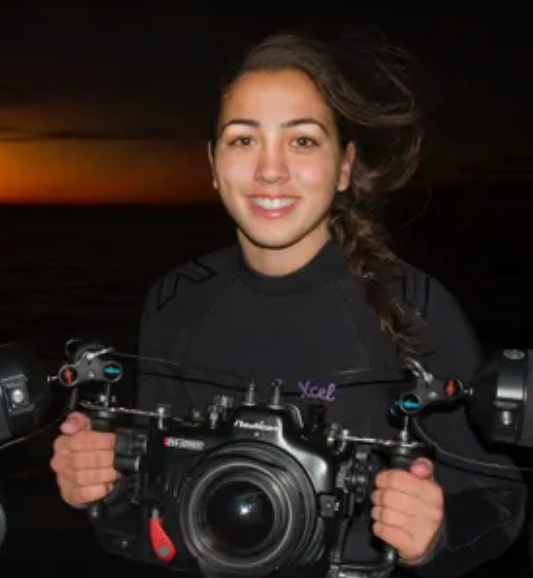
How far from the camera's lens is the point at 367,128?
3.34 meters

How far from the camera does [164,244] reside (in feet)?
235

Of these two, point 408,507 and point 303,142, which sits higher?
point 303,142

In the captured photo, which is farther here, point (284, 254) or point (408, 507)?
point (284, 254)

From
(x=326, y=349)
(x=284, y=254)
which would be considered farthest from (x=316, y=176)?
(x=326, y=349)

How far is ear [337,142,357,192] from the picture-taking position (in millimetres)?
3260

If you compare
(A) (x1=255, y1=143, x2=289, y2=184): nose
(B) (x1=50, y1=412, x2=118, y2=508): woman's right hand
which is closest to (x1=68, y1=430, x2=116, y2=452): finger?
(B) (x1=50, y1=412, x2=118, y2=508): woman's right hand

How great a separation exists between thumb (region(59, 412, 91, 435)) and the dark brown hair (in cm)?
89

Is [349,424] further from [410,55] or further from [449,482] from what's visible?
[410,55]

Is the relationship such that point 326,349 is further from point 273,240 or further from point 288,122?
point 288,122

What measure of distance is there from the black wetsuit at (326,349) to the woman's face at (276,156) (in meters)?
0.27

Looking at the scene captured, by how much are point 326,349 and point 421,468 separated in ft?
2.79

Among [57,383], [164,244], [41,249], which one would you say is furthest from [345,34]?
[164,244]

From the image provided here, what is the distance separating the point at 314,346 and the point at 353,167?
1.78 ft

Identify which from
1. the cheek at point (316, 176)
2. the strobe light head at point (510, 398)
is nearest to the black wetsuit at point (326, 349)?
the cheek at point (316, 176)
